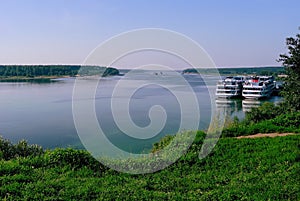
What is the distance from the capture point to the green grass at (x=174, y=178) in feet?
10.5

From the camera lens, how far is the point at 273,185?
3393 mm

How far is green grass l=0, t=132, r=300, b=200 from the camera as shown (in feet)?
10.5

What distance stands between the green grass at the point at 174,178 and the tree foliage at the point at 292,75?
21.2 ft

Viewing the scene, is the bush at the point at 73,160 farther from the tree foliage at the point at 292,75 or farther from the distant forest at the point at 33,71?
the distant forest at the point at 33,71

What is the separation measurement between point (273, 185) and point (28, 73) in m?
66.5

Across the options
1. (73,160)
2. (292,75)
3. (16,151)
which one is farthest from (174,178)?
(292,75)

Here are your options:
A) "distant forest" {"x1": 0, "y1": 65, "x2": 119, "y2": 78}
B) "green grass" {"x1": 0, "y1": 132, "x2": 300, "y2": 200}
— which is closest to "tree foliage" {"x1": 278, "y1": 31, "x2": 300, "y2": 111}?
"green grass" {"x1": 0, "y1": 132, "x2": 300, "y2": 200}

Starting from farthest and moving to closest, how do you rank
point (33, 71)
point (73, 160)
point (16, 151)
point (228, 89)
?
point (33, 71)
point (228, 89)
point (16, 151)
point (73, 160)

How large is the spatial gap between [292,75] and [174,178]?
29.4 feet

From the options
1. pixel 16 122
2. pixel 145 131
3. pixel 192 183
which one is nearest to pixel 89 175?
pixel 192 183

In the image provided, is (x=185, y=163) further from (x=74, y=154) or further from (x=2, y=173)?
(x=2, y=173)

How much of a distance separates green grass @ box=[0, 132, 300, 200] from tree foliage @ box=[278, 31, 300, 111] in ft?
21.2

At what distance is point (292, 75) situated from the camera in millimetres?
11227

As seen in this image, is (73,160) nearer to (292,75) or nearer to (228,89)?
(292,75)
